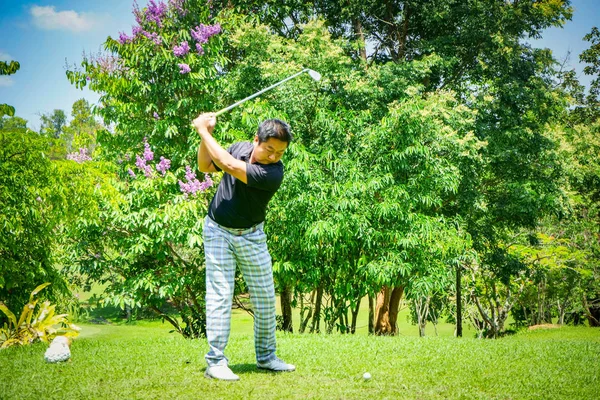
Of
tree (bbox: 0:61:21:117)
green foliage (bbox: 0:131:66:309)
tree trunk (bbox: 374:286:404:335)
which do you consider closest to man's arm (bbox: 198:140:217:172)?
green foliage (bbox: 0:131:66:309)

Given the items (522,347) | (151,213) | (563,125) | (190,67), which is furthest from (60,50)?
(563,125)

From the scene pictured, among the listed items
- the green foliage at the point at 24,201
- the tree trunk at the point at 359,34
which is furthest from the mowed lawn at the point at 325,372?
the tree trunk at the point at 359,34

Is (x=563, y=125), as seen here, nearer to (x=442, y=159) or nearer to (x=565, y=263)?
(x=565, y=263)

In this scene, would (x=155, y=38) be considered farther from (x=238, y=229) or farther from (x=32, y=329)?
(x=238, y=229)

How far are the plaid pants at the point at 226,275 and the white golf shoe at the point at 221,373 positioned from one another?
0.12 feet

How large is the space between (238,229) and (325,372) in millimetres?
1219

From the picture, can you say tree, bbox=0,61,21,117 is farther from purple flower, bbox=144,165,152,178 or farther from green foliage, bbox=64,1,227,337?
purple flower, bbox=144,165,152,178

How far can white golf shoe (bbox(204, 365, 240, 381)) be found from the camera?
3482mm

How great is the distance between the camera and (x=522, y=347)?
204 inches

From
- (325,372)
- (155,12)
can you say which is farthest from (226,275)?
(155,12)

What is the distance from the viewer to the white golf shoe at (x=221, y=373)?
11.4 feet

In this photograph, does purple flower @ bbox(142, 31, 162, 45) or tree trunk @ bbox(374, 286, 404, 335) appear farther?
tree trunk @ bbox(374, 286, 404, 335)

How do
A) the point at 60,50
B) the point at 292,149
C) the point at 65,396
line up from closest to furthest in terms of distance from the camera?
1. the point at 65,396
2. the point at 292,149
3. the point at 60,50

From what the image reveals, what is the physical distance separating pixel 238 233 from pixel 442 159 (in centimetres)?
627
